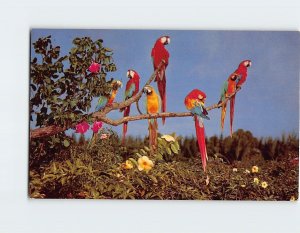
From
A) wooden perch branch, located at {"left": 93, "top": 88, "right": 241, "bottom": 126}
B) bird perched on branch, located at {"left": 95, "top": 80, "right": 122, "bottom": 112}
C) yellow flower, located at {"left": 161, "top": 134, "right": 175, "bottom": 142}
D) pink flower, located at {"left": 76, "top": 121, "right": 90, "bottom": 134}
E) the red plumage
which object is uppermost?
the red plumage

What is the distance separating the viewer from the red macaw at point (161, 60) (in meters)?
2.86

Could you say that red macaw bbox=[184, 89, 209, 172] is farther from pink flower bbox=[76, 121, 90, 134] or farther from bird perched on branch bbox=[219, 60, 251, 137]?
pink flower bbox=[76, 121, 90, 134]

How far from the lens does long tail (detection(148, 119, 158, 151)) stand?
2.87 m

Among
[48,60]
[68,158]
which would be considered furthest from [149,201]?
[48,60]

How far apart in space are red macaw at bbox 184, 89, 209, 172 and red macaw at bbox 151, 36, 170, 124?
0.11 m

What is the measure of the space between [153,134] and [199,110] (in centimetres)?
25

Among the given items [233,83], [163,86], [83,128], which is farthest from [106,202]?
[233,83]

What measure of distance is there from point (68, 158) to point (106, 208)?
0.98 ft

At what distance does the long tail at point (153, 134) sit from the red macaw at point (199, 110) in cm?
18

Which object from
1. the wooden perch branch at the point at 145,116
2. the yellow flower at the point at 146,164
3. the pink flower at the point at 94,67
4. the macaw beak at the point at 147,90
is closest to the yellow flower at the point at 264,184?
the wooden perch branch at the point at 145,116

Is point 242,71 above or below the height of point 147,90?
above

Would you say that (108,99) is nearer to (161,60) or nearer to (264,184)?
(161,60)

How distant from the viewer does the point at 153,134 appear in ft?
9.44

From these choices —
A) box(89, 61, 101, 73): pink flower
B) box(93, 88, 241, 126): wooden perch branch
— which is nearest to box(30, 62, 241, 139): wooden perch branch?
box(93, 88, 241, 126): wooden perch branch
